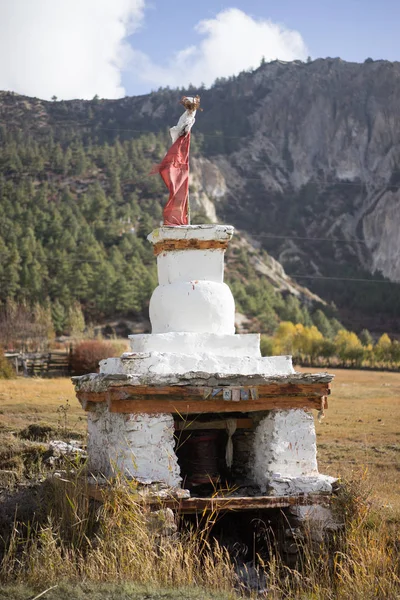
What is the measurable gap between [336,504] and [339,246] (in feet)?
452

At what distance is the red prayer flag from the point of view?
835 cm

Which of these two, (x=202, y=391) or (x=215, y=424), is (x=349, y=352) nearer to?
(x=215, y=424)

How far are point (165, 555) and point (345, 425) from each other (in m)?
13.5

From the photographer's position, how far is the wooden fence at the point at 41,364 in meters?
37.1

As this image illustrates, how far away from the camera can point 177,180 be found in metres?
8.51

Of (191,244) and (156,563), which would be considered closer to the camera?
(156,563)

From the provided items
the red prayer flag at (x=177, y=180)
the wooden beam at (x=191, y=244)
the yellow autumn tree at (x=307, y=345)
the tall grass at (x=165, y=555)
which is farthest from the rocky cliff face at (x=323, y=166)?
the tall grass at (x=165, y=555)

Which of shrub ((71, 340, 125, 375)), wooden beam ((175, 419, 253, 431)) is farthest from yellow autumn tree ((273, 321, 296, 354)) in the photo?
wooden beam ((175, 419, 253, 431))

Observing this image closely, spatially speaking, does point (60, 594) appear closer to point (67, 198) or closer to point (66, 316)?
point (66, 316)

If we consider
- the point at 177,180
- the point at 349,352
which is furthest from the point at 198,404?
the point at 349,352

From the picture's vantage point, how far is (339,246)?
140 meters

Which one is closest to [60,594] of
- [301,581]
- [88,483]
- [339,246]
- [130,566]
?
[130,566]

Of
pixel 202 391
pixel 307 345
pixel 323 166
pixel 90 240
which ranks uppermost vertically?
pixel 323 166

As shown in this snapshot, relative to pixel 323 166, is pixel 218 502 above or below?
below
